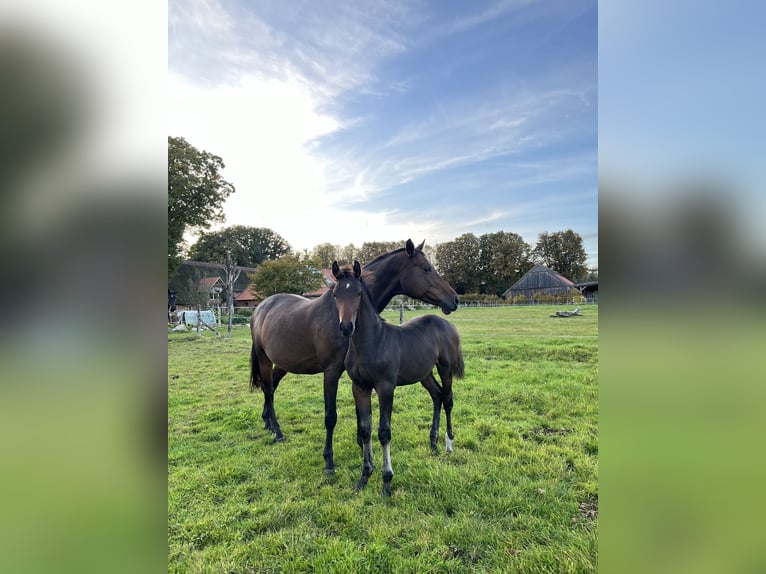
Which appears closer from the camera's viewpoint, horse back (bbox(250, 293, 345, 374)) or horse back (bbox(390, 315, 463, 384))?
horse back (bbox(390, 315, 463, 384))

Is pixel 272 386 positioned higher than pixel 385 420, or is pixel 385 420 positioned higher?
pixel 385 420

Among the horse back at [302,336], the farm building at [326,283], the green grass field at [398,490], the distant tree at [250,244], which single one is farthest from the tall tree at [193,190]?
the distant tree at [250,244]

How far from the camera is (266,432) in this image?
4.96m

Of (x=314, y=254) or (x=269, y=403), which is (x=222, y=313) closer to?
(x=314, y=254)

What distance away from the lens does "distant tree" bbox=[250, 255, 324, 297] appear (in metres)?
16.4

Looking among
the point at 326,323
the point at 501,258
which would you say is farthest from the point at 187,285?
the point at 501,258

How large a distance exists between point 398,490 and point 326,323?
1.99m

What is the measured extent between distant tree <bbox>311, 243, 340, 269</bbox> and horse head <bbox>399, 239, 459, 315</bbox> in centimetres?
1482

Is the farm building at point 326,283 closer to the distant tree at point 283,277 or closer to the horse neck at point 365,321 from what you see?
the horse neck at point 365,321

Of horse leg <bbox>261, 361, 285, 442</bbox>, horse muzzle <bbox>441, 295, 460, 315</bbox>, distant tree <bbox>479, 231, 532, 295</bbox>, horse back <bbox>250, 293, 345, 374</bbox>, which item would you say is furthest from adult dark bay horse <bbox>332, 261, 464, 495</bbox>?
distant tree <bbox>479, 231, 532, 295</bbox>

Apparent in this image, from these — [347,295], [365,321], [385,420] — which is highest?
[347,295]

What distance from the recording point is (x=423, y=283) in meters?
3.69

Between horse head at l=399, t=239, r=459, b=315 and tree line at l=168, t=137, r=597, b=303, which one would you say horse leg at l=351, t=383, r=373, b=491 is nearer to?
horse head at l=399, t=239, r=459, b=315
